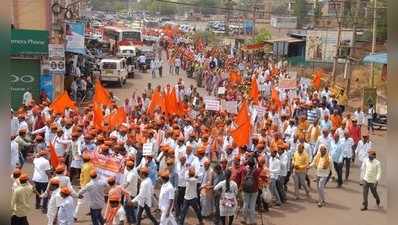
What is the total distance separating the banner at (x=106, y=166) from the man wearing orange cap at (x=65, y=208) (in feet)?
5.21

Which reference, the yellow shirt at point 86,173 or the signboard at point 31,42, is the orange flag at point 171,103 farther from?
the signboard at point 31,42

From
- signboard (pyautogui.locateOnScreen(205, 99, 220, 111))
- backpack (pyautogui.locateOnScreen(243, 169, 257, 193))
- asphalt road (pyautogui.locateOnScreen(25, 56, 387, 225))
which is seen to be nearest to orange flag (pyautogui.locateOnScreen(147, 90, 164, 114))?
signboard (pyautogui.locateOnScreen(205, 99, 220, 111))

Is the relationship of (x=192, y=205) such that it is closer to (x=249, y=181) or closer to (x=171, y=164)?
(x=171, y=164)

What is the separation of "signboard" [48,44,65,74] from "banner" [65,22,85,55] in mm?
4249

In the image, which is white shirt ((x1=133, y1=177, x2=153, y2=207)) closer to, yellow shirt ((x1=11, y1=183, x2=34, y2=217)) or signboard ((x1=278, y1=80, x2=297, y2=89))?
yellow shirt ((x1=11, y1=183, x2=34, y2=217))

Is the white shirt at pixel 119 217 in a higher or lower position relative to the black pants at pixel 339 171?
higher

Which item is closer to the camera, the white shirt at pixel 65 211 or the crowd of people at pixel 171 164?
the white shirt at pixel 65 211

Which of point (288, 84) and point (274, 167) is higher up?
point (288, 84)

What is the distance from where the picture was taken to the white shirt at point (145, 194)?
923cm

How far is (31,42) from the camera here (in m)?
21.2

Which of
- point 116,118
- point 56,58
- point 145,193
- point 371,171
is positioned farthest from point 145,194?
point 56,58

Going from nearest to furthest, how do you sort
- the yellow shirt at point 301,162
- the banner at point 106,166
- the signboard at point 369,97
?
the banner at point 106,166
the yellow shirt at point 301,162
the signboard at point 369,97

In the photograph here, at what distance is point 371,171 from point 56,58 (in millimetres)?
12407

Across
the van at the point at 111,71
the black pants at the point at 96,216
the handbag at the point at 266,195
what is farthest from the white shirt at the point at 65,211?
the van at the point at 111,71
